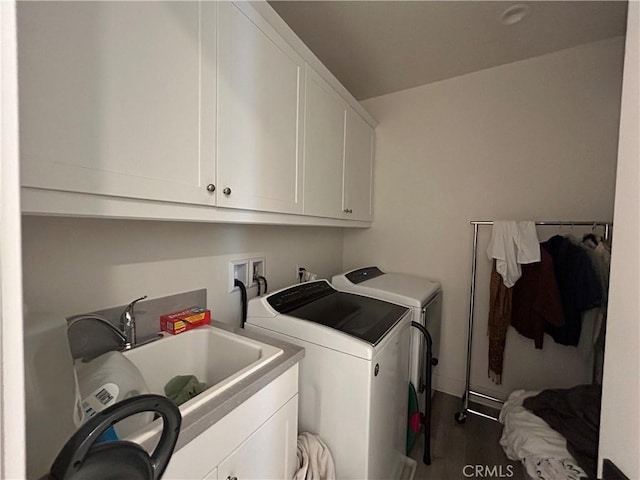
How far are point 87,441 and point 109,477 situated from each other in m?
0.07

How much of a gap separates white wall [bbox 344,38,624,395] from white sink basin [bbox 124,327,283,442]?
67.6 inches

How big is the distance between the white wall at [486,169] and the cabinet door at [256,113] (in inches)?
53.4

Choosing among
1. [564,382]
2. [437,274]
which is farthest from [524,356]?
[437,274]

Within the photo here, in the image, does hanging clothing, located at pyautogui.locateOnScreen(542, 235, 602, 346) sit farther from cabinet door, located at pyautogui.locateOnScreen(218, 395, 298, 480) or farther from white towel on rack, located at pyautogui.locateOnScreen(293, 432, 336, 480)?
cabinet door, located at pyautogui.locateOnScreen(218, 395, 298, 480)

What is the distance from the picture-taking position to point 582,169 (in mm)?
1814

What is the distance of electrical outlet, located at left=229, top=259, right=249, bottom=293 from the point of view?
1484mm

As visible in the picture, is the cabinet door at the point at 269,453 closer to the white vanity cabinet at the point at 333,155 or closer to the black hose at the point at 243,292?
the black hose at the point at 243,292

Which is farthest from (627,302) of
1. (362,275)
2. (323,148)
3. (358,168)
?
(358,168)

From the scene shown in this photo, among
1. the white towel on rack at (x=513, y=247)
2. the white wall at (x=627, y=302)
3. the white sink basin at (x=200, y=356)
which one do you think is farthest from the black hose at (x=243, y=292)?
the white towel on rack at (x=513, y=247)

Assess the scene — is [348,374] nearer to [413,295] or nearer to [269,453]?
[269,453]

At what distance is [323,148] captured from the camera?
62.9 inches

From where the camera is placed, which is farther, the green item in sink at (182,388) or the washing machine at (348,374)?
the washing machine at (348,374)

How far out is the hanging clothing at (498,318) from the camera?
1.90 meters

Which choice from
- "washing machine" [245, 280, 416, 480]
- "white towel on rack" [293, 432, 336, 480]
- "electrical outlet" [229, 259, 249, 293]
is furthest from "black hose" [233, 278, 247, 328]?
"white towel on rack" [293, 432, 336, 480]
